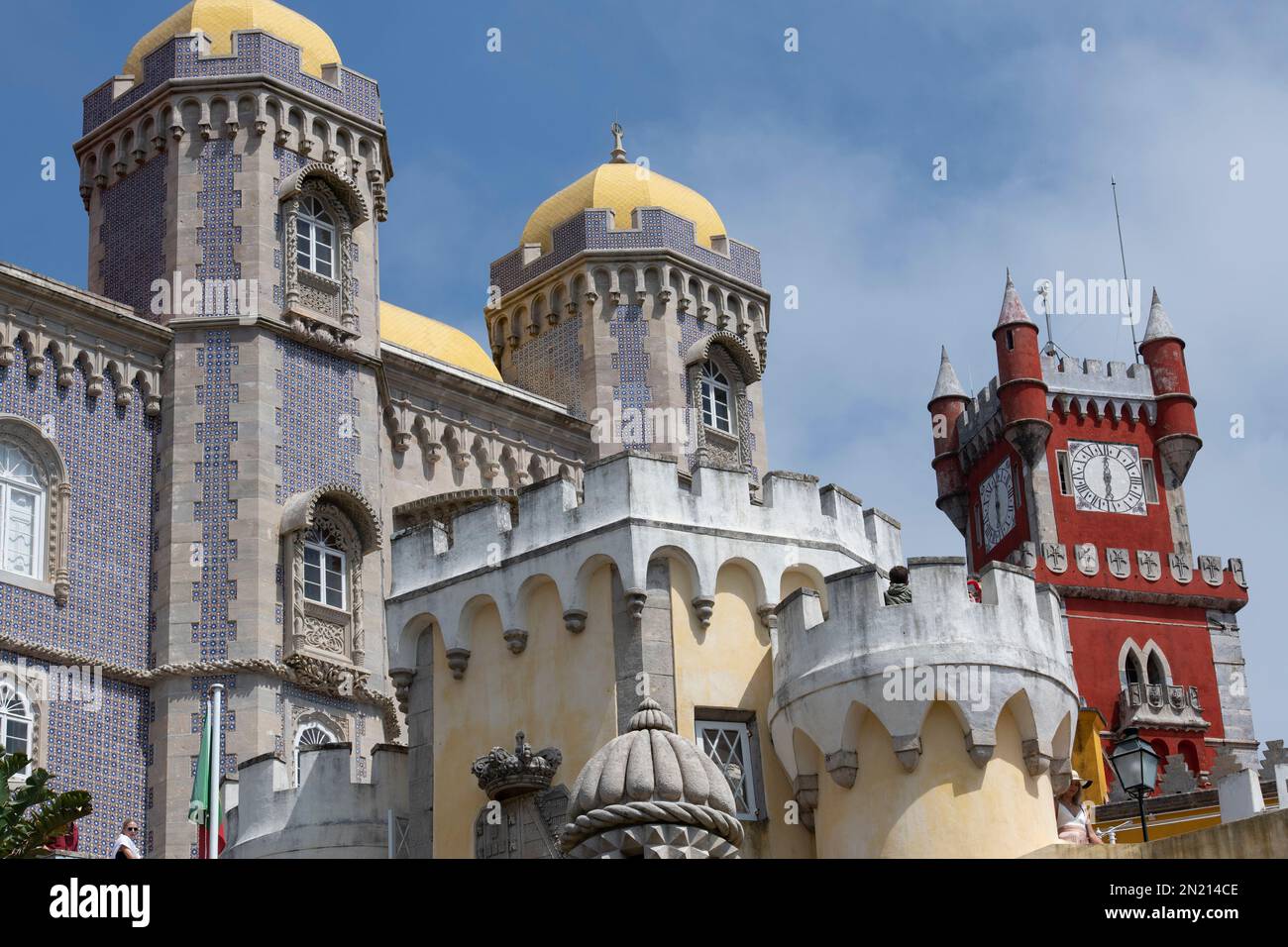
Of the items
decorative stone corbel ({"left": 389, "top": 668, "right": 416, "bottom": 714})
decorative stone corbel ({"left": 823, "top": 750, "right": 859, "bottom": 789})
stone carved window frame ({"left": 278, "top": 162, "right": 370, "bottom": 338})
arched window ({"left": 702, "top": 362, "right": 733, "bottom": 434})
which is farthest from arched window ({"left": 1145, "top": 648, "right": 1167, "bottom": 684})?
decorative stone corbel ({"left": 823, "top": 750, "right": 859, "bottom": 789})

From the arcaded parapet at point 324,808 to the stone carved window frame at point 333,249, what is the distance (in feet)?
31.2

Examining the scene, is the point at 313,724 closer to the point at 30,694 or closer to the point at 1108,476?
the point at 30,694

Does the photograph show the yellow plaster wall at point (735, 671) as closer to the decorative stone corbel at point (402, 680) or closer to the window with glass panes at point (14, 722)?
the decorative stone corbel at point (402, 680)

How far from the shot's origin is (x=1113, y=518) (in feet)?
204

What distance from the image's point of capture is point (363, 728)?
32.4 meters

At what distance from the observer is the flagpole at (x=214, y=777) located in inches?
1029

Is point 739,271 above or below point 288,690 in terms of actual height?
above

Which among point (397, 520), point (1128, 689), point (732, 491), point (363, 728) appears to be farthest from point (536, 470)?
point (1128, 689)

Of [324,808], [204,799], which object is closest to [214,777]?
[204,799]

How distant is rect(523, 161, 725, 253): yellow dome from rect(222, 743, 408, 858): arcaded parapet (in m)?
16.8

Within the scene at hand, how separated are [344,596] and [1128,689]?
30184 mm

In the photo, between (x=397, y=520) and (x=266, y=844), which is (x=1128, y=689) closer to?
(x=397, y=520)

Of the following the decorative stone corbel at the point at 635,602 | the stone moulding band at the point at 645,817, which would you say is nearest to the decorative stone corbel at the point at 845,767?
the decorative stone corbel at the point at 635,602
